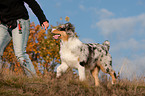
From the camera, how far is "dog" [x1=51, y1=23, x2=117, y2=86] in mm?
5500

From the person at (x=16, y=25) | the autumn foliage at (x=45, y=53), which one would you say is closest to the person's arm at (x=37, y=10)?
the person at (x=16, y=25)

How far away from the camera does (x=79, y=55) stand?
552 cm

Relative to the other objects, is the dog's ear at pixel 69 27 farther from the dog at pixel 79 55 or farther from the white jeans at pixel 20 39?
the white jeans at pixel 20 39

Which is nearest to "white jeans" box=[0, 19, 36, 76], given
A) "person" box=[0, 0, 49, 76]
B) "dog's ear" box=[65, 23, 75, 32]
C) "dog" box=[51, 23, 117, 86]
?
"person" box=[0, 0, 49, 76]

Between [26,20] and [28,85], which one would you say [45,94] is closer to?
[28,85]

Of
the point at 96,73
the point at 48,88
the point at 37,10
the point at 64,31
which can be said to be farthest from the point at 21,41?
the point at 96,73

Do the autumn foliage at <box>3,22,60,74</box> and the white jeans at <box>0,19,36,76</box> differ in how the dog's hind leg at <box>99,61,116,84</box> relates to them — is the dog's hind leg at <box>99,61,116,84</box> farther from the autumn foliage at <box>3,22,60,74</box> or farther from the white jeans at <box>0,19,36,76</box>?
the autumn foliage at <box>3,22,60,74</box>

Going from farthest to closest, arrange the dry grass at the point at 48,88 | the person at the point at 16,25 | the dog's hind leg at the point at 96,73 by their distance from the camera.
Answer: the dog's hind leg at the point at 96,73
the person at the point at 16,25
the dry grass at the point at 48,88

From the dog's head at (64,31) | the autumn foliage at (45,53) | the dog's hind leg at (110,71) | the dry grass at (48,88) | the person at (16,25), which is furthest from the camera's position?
the autumn foliage at (45,53)

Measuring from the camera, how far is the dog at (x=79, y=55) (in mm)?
5500

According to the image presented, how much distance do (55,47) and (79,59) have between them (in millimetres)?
3810

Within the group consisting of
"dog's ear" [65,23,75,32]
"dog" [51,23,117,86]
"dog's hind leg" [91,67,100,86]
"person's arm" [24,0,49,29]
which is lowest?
"dog's hind leg" [91,67,100,86]

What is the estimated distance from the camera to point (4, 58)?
406 inches

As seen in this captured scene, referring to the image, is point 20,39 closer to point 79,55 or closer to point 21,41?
point 21,41
